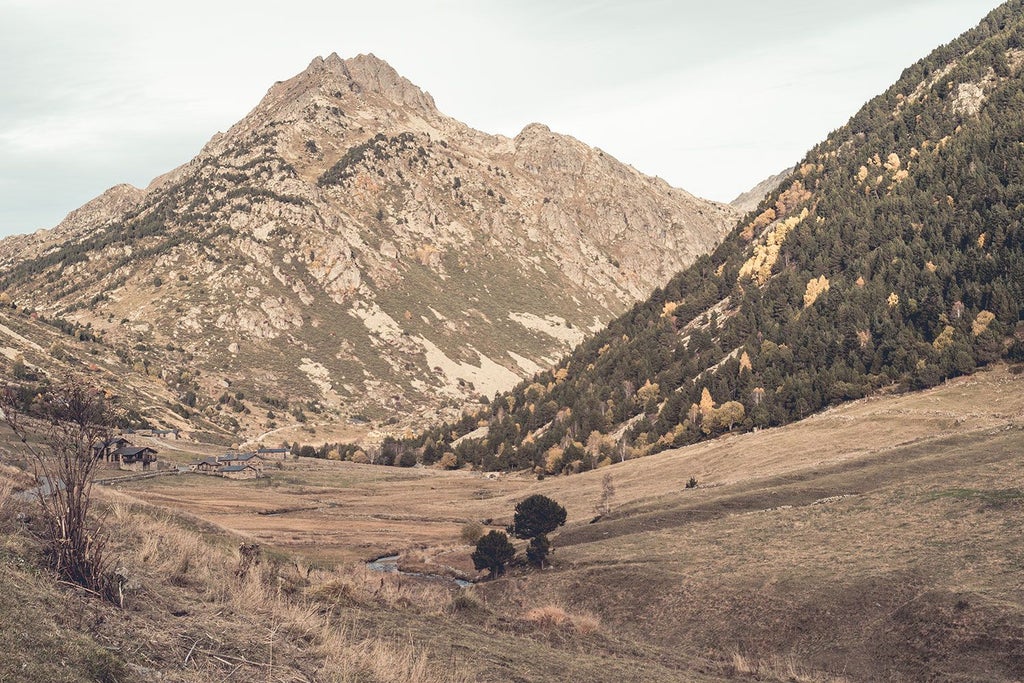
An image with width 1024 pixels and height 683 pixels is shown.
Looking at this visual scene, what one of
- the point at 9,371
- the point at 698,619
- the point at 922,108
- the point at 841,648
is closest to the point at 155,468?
the point at 9,371

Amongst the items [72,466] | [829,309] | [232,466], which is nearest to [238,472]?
[232,466]

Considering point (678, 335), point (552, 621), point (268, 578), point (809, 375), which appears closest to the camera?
point (268, 578)

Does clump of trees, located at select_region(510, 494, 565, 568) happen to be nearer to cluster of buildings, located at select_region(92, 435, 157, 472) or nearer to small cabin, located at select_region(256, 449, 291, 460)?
cluster of buildings, located at select_region(92, 435, 157, 472)

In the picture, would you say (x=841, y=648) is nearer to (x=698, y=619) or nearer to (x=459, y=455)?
(x=698, y=619)

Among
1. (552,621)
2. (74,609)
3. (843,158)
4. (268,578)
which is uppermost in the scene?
(843,158)

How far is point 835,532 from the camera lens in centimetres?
4862

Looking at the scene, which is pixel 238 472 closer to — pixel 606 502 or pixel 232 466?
pixel 232 466

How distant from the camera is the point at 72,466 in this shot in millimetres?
14930

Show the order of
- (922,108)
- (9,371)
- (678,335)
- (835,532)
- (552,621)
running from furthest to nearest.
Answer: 1. (922,108)
2. (678,335)
3. (9,371)
4. (835,532)
5. (552,621)

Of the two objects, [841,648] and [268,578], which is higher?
[268,578]

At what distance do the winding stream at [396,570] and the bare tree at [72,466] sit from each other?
39570mm

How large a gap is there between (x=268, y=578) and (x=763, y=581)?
2948 cm

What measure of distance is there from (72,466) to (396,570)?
48463 mm

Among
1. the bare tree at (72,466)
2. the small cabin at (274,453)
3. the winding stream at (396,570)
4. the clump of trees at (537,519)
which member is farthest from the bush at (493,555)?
the small cabin at (274,453)
